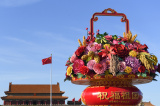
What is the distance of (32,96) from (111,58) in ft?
196

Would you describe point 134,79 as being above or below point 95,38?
below

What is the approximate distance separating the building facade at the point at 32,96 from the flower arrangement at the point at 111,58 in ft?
187

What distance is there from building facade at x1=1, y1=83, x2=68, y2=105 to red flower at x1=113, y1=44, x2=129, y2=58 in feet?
189

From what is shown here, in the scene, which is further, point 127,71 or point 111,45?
point 111,45

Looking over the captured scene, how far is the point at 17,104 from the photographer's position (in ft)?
223

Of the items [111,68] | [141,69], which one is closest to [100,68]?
[111,68]

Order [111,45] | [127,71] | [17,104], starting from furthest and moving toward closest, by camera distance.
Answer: [17,104] < [111,45] < [127,71]

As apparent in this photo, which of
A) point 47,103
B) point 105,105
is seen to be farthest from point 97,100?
point 47,103

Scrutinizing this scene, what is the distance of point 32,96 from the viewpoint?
68.1 metres

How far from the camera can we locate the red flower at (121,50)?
34.3 feet

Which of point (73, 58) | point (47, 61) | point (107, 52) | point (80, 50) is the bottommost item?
point (73, 58)

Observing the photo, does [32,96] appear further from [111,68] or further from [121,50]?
[111,68]

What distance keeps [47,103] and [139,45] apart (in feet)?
193

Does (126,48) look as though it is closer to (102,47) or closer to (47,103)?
(102,47)
